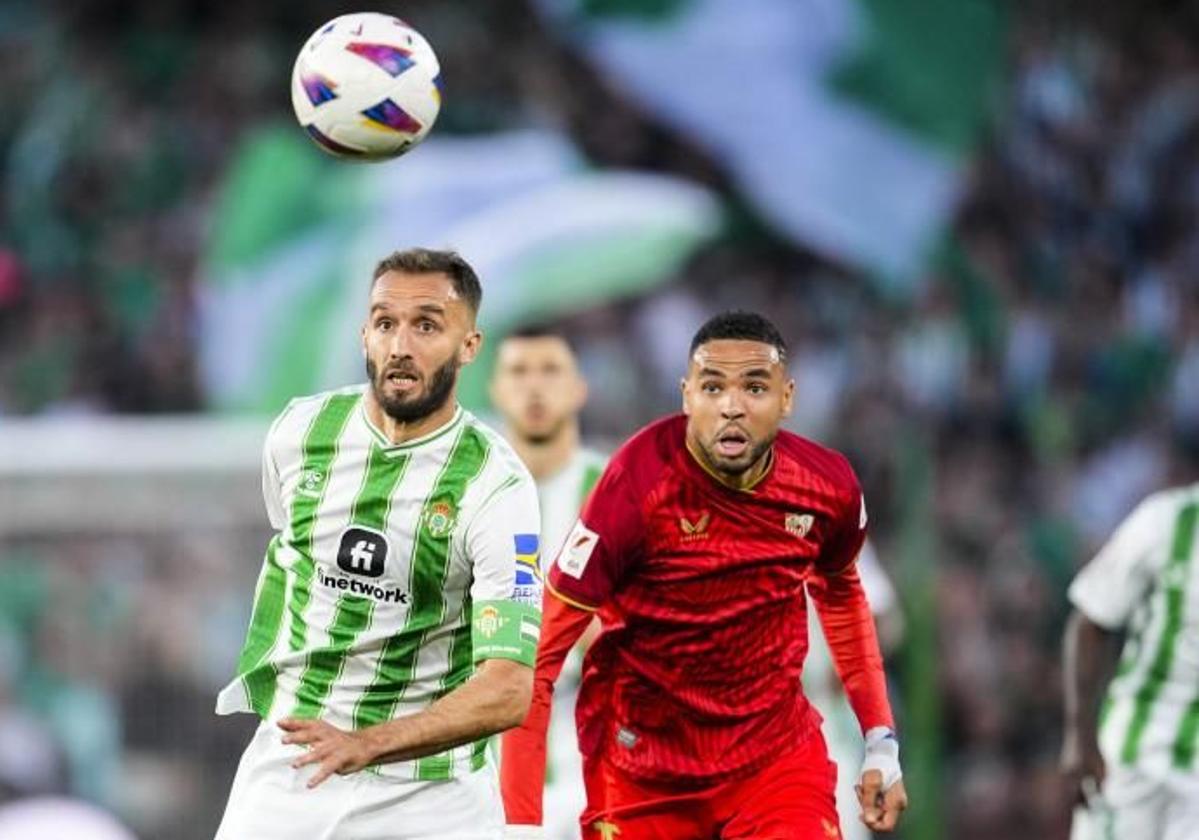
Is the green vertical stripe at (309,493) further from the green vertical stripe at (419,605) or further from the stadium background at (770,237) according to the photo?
the stadium background at (770,237)

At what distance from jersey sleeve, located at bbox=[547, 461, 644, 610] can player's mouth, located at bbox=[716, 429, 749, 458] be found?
0.75ft

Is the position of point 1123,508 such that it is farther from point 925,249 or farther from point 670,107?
point 670,107

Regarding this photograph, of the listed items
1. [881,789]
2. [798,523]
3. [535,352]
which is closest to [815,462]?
[798,523]

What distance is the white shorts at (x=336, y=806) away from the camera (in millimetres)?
4816

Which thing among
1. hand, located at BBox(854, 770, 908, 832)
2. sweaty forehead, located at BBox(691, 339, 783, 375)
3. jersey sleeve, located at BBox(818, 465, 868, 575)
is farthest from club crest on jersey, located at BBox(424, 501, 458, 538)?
hand, located at BBox(854, 770, 908, 832)

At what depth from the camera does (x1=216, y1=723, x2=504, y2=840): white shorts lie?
4816mm

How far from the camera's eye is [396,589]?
4887mm

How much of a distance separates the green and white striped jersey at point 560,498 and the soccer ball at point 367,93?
1.61 meters

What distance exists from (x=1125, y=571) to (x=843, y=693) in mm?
1958

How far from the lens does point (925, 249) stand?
1591 cm

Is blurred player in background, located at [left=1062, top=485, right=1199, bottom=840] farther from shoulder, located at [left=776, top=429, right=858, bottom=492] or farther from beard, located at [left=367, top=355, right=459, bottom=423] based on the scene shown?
beard, located at [left=367, top=355, right=459, bottom=423]

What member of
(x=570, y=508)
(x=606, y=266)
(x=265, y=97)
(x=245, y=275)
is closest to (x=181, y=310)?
(x=245, y=275)

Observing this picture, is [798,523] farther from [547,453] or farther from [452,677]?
[547,453]

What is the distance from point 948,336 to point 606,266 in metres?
2.36
